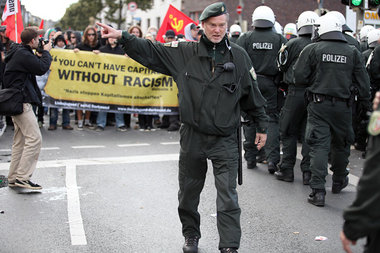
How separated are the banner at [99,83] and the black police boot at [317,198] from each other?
6.51 meters

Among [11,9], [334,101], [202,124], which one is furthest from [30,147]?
[334,101]

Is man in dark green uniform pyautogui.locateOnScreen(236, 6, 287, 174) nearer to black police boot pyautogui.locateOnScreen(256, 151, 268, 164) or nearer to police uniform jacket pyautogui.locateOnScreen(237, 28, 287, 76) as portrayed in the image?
police uniform jacket pyautogui.locateOnScreen(237, 28, 287, 76)

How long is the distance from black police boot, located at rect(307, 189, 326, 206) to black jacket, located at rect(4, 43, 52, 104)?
361 cm

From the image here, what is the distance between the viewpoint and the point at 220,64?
14.4ft

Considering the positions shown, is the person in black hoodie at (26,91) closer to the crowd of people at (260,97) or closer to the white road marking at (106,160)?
the crowd of people at (260,97)

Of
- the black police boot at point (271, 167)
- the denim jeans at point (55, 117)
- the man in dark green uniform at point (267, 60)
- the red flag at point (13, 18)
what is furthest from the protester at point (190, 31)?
the black police boot at point (271, 167)

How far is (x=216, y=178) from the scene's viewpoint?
14.8 feet

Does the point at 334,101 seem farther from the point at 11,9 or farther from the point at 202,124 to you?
the point at 11,9

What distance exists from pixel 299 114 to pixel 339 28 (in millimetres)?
1547

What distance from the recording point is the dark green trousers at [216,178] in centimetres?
434

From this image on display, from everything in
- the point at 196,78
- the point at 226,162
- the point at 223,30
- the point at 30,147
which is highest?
the point at 223,30

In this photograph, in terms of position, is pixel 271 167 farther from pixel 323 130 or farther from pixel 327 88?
pixel 327 88

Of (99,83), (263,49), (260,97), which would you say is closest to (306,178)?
(263,49)

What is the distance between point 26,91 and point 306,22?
390cm
